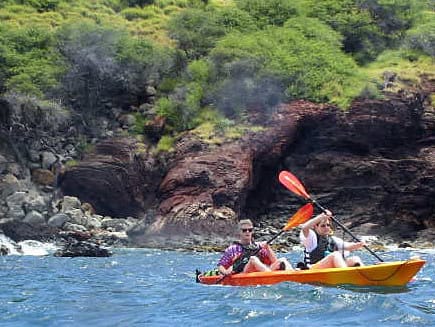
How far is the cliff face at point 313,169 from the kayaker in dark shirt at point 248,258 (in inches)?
728

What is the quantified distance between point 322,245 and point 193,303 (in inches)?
115

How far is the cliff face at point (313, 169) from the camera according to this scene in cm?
3284

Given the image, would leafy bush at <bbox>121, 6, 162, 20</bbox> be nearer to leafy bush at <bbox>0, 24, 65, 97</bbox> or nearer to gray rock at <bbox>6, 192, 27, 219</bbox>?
leafy bush at <bbox>0, 24, 65, 97</bbox>

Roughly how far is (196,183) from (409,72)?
12.1 meters

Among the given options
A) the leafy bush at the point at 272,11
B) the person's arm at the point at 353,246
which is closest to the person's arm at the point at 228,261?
the person's arm at the point at 353,246

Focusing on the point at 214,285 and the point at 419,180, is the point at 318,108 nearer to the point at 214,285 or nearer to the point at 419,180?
the point at 419,180

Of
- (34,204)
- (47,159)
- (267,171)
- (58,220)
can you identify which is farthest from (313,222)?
(47,159)

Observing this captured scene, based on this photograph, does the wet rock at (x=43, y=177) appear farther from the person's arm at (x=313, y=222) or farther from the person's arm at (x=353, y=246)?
the person's arm at (x=353, y=246)

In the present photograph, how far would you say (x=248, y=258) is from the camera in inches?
522

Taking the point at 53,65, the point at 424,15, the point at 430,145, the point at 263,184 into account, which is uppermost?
the point at 424,15

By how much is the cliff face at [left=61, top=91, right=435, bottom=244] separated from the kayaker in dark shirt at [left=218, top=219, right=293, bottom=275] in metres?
18.5

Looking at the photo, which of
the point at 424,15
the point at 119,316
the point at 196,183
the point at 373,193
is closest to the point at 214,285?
the point at 119,316

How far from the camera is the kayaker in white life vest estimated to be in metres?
12.5

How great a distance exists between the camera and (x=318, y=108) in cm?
3497
